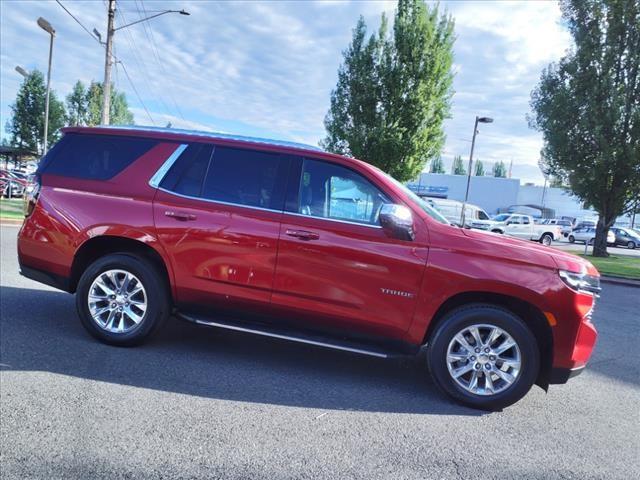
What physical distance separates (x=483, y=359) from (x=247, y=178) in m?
2.55

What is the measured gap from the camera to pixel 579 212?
246ft

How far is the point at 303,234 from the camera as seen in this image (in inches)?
156

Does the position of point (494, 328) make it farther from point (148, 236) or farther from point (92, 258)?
point (92, 258)

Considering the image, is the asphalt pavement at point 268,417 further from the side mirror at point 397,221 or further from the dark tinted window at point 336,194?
the dark tinted window at point 336,194

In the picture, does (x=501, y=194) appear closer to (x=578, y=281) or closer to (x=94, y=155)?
(x=578, y=281)

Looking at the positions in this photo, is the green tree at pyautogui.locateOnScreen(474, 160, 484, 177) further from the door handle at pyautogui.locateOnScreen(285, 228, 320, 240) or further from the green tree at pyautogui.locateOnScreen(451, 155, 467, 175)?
the door handle at pyautogui.locateOnScreen(285, 228, 320, 240)

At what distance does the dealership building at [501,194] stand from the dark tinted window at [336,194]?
5965 centimetres

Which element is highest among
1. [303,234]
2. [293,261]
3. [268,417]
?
[303,234]

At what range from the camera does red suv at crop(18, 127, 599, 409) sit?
370 cm

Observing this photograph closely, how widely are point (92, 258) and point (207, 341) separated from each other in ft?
4.65

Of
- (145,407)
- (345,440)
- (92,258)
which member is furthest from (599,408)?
(92,258)

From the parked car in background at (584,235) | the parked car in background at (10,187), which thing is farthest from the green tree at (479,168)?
the parked car in background at (10,187)

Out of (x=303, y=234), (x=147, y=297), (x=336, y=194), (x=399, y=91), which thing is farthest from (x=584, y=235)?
(x=147, y=297)

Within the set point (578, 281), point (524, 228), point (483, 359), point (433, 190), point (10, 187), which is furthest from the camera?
point (433, 190)
